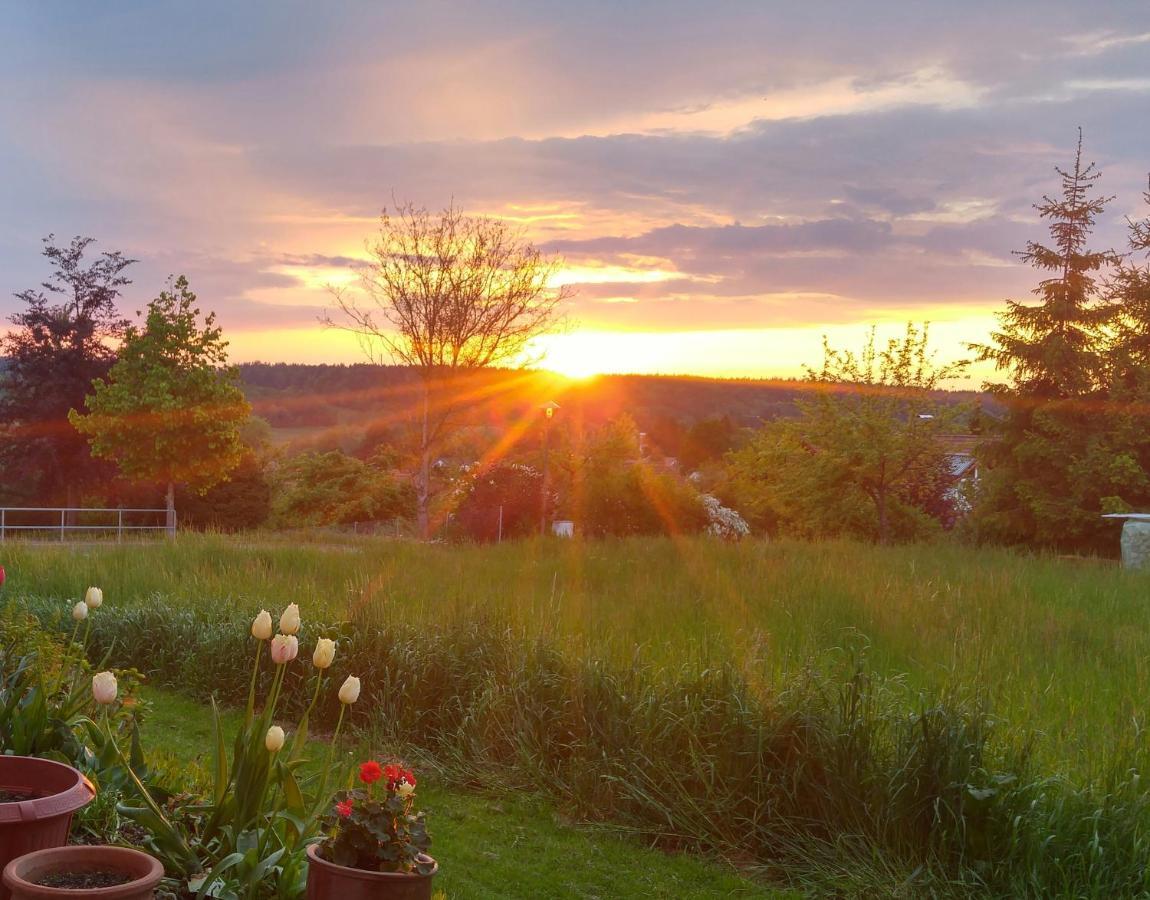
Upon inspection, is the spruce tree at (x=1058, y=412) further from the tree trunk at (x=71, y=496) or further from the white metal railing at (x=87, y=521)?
the tree trunk at (x=71, y=496)

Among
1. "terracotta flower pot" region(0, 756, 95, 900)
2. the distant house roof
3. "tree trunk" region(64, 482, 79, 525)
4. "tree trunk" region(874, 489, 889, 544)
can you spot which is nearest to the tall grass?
"terracotta flower pot" region(0, 756, 95, 900)

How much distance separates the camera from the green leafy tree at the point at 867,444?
65.9 ft

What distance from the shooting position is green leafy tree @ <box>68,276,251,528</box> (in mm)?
26406

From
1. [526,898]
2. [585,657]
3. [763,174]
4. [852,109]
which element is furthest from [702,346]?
[526,898]

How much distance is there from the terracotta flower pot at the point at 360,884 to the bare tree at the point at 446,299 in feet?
81.8

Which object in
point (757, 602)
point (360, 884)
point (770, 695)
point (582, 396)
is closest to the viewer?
point (360, 884)

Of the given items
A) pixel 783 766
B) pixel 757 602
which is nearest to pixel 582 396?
pixel 757 602

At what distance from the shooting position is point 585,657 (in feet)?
20.4

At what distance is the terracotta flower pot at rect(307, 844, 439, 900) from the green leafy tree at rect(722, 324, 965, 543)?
17449mm

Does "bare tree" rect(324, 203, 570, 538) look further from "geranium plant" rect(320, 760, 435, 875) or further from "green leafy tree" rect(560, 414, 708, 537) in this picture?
"geranium plant" rect(320, 760, 435, 875)

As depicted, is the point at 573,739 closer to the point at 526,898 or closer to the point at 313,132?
the point at 526,898

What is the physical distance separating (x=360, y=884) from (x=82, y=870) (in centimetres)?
75

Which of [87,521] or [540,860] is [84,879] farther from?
[87,521]

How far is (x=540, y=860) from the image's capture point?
5.02 meters
